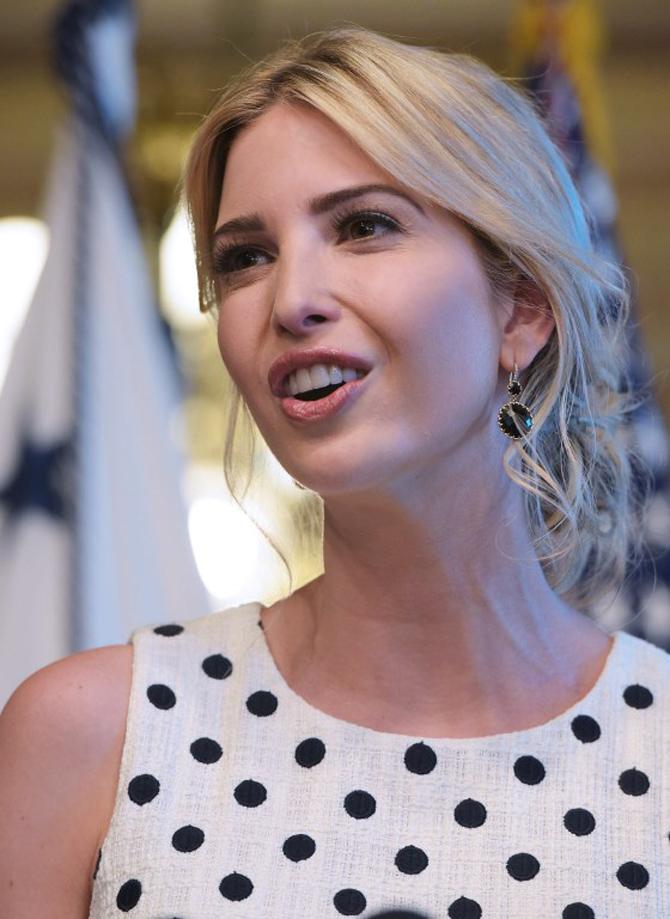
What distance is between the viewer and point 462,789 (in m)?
1.37

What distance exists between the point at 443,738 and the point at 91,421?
3.26 feet

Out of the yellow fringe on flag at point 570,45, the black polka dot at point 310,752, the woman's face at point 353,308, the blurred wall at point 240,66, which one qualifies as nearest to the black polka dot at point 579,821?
the black polka dot at point 310,752

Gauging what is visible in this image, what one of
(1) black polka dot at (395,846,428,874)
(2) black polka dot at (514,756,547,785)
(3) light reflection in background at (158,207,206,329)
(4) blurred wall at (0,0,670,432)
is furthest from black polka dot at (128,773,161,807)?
(4) blurred wall at (0,0,670,432)

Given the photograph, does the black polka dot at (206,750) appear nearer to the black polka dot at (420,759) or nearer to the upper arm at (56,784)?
the upper arm at (56,784)

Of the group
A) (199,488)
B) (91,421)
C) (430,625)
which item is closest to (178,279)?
(199,488)

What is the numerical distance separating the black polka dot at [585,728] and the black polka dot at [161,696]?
370mm

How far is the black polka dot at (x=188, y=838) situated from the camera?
1.31 meters

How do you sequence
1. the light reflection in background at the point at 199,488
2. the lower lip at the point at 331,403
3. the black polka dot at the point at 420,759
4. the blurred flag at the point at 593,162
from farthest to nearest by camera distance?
1. the light reflection in background at the point at 199,488
2. the blurred flag at the point at 593,162
3. the black polka dot at the point at 420,759
4. the lower lip at the point at 331,403

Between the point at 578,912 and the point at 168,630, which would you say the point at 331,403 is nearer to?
the point at 168,630

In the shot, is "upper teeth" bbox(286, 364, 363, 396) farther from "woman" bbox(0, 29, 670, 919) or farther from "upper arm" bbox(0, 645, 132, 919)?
"upper arm" bbox(0, 645, 132, 919)

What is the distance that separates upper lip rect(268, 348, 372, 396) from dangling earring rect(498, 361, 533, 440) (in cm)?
19

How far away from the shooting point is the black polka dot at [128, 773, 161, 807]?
4.37ft

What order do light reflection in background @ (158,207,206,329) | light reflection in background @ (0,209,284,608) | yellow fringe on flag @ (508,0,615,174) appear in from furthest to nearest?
light reflection in background @ (0,209,284,608) → light reflection in background @ (158,207,206,329) → yellow fringe on flag @ (508,0,615,174)

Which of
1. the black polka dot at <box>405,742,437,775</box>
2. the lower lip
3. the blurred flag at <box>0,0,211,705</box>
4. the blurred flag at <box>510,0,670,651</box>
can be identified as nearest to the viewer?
the lower lip
